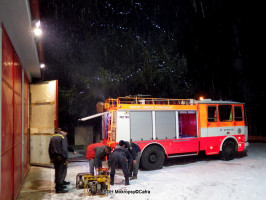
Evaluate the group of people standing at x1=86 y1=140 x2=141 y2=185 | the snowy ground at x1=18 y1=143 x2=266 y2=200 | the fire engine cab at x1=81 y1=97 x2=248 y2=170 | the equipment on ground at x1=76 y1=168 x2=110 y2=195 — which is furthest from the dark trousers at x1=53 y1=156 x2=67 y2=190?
the fire engine cab at x1=81 y1=97 x2=248 y2=170

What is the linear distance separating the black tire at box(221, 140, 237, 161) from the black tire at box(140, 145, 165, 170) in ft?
10.8

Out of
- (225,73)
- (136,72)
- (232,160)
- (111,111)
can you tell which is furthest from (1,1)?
(225,73)

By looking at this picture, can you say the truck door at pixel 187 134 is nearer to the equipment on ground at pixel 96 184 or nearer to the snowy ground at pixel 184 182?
the snowy ground at pixel 184 182

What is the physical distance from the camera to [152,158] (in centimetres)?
964

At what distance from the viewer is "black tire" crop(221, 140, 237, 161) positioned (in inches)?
441

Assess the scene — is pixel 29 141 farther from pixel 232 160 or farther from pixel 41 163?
pixel 232 160

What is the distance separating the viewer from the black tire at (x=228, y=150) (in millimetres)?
11211

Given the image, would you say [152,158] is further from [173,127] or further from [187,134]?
[187,134]

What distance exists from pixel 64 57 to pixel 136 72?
15.6ft

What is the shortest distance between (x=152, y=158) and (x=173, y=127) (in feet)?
5.29

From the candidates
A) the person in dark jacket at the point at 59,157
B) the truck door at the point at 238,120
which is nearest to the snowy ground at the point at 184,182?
the person in dark jacket at the point at 59,157

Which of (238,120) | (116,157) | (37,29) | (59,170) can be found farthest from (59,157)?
(238,120)

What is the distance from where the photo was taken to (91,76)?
13.8 meters

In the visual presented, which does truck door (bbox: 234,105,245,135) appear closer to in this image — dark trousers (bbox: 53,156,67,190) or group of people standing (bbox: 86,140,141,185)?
group of people standing (bbox: 86,140,141,185)
